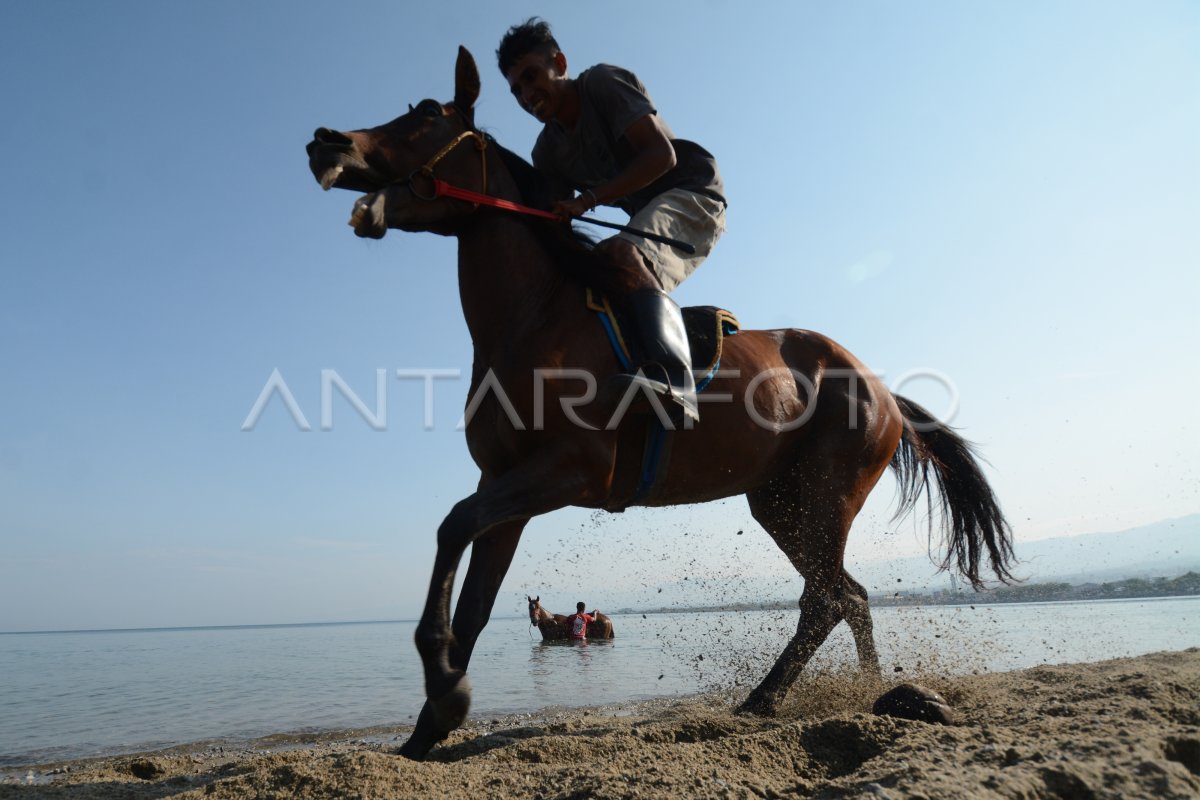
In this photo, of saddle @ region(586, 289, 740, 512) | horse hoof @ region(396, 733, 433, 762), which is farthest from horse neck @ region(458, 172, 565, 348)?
horse hoof @ region(396, 733, 433, 762)

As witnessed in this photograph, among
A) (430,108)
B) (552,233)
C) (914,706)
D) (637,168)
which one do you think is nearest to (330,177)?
(430,108)

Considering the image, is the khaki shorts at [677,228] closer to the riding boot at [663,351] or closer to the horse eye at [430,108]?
the riding boot at [663,351]

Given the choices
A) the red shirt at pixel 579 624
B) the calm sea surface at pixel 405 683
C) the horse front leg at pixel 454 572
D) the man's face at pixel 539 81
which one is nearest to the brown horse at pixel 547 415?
the horse front leg at pixel 454 572

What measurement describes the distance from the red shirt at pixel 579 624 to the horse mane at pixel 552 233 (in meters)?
14.4

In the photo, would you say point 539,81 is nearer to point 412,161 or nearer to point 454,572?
point 412,161

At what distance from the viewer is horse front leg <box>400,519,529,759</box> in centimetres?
312

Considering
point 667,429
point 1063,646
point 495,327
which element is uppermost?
point 495,327

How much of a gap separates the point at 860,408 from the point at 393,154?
3217 millimetres

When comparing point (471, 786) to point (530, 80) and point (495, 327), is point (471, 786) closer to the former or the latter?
point (495, 327)

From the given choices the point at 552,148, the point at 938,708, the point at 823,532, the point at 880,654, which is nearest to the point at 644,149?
the point at 552,148

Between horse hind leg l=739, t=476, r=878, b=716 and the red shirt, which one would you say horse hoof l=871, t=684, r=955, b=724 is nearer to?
horse hind leg l=739, t=476, r=878, b=716

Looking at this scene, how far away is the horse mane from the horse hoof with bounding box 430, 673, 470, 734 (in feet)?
6.55

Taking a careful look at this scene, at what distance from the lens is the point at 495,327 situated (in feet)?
12.1

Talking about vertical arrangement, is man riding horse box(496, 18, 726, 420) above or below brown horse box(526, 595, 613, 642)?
above
